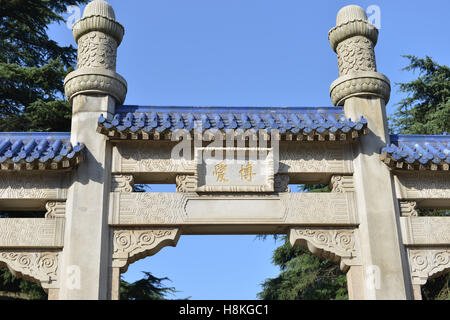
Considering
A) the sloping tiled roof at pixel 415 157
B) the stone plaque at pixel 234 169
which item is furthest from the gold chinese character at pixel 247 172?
the sloping tiled roof at pixel 415 157

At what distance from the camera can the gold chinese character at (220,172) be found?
7094mm

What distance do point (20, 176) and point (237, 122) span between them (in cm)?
296

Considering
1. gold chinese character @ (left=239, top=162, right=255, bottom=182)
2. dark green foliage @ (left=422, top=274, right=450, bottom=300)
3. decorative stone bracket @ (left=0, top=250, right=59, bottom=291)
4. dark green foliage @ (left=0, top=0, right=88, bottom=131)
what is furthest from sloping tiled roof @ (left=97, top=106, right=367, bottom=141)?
dark green foliage @ (left=422, top=274, right=450, bottom=300)

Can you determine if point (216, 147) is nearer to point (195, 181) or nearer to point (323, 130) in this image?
point (195, 181)

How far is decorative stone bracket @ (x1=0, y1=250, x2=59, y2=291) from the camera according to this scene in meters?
6.54

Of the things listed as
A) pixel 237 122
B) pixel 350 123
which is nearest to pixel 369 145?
pixel 350 123

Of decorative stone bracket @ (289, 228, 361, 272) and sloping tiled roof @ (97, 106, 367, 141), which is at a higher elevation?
sloping tiled roof @ (97, 106, 367, 141)

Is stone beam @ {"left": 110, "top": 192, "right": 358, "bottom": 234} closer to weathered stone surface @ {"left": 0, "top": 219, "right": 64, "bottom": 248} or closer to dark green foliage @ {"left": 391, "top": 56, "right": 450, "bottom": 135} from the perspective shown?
weathered stone surface @ {"left": 0, "top": 219, "right": 64, "bottom": 248}

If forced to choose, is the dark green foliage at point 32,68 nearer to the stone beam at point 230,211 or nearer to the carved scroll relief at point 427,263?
the stone beam at point 230,211

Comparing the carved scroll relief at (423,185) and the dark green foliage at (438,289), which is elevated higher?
the carved scroll relief at (423,185)

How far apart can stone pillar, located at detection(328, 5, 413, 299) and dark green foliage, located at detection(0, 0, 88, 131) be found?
6.42m

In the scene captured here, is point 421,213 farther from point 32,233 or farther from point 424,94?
point 32,233

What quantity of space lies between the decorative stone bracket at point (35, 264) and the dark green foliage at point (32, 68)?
5343mm

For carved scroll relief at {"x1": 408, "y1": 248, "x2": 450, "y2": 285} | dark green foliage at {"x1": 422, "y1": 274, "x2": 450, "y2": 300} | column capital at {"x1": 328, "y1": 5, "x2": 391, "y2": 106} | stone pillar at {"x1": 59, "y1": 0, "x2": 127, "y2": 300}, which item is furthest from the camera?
dark green foliage at {"x1": 422, "y1": 274, "x2": 450, "y2": 300}
